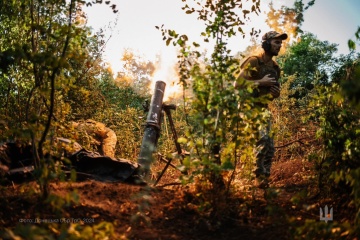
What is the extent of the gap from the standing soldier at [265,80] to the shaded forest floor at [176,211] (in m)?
0.69

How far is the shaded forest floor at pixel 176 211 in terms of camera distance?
299 cm

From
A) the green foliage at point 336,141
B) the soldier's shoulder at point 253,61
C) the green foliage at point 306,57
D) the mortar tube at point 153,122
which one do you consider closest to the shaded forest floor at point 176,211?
the green foliage at point 336,141

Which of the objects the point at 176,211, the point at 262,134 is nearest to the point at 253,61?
the point at 262,134

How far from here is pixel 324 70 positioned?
14773 millimetres

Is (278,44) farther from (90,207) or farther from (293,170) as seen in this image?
(90,207)

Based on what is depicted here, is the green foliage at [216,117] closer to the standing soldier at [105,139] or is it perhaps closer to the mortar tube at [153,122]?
the mortar tube at [153,122]

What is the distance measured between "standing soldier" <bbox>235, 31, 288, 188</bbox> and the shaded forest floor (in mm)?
692

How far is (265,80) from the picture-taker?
15.4 ft

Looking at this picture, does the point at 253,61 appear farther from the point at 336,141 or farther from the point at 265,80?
the point at 336,141

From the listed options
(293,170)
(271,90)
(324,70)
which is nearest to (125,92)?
(324,70)

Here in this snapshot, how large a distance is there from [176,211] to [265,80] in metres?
2.39

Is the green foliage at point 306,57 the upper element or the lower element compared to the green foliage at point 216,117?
upper

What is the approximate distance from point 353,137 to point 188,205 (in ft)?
6.60

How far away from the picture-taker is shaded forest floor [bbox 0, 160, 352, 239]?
118 inches
